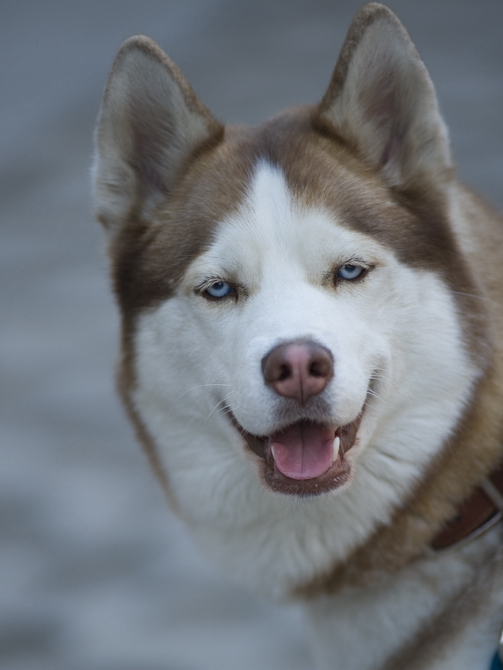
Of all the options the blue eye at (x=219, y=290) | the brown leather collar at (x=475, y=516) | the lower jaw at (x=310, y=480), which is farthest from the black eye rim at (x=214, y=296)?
the brown leather collar at (x=475, y=516)

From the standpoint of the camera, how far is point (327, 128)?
2.53 m

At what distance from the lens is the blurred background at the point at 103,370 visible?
3.67 m

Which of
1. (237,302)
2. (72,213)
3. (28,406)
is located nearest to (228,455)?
(237,302)

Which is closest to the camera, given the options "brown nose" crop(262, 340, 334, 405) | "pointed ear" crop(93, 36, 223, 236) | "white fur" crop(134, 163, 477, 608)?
"brown nose" crop(262, 340, 334, 405)

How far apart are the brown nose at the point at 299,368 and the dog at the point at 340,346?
0.5 inches

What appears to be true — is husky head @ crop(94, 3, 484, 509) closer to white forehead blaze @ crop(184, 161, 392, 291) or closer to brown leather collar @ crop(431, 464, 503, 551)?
white forehead blaze @ crop(184, 161, 392, 291)

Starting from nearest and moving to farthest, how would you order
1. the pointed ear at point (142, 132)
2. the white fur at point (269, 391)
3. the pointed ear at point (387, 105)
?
1. the white fur at point (269, 391)
2. the pointed ear at point (387, 105)
3. the pointed ear at point (142, 132)

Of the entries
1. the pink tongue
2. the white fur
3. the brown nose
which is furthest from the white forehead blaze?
the pink tongue

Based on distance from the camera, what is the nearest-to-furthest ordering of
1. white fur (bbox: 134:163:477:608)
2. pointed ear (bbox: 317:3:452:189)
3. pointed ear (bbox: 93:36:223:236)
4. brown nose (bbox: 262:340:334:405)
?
brown nose (bbox: 262:340:334:405)
white fur (bbox: 134:163:477:608)
pointed ear (bbox: 317:3:452:189)
pointed ear (bbox: 93:36:223:236)

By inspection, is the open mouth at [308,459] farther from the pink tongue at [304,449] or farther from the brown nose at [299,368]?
the brown nose at [299,368]

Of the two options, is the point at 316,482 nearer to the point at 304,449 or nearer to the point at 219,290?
the point at 304,449

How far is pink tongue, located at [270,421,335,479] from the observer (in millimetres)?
2244

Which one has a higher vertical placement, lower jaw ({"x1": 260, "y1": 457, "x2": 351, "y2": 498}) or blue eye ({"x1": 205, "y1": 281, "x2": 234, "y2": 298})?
blue eye ({"x1": 205, "y1": 281, "x2": 234, "y2": 298})

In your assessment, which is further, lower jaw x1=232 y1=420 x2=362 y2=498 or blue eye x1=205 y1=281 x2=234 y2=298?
blue eye x1=205 y1=281 x2=234 y2=298
